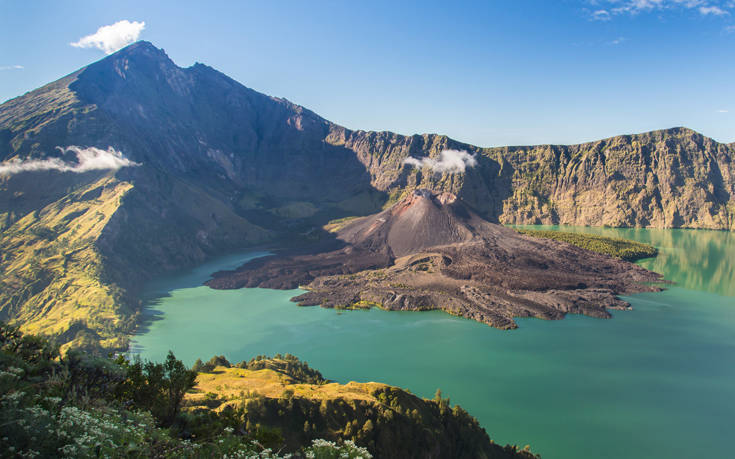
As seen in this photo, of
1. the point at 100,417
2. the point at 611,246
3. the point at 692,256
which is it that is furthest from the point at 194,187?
the point at 692,256

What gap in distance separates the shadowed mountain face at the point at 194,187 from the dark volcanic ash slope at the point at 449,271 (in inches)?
86.0

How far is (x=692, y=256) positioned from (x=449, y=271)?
228ft

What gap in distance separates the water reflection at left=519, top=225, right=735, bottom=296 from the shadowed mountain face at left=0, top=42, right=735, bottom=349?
13160 mm

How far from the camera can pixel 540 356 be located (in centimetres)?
4512

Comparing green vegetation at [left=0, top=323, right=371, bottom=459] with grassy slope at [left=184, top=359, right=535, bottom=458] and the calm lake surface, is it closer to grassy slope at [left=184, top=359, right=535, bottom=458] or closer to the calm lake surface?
grassy slope at [left=184, top=359, right=535, bottom=458]

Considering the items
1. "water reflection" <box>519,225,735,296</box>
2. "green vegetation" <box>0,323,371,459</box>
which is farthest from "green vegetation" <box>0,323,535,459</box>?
"water reflection" <box>519,225,735,296</box>

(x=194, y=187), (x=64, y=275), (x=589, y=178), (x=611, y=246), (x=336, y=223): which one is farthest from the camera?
(x=589, y=178)

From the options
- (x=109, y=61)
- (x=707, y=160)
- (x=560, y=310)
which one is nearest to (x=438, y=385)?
(x=560, y=310)

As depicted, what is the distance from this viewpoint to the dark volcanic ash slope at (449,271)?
6272 cm

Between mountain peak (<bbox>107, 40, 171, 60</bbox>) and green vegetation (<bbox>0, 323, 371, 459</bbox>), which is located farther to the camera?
mountain peak (<bbox>107, 40, 171, 60</bbox>)

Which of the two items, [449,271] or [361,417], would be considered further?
[449,271]

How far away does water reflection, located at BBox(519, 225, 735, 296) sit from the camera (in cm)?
7643

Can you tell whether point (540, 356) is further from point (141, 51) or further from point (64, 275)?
point (141, 51)

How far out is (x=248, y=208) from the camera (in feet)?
510
